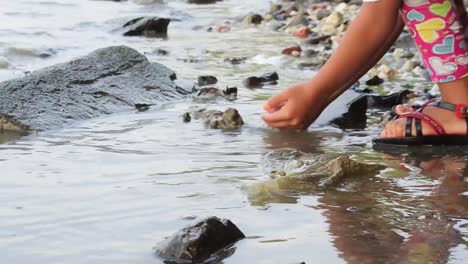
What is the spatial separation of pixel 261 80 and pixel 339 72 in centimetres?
175

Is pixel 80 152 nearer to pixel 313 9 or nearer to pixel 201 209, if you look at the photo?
pixel 201 209

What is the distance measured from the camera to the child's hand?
3.01 metres

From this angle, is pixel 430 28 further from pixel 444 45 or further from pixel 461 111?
→ pixel 461 111

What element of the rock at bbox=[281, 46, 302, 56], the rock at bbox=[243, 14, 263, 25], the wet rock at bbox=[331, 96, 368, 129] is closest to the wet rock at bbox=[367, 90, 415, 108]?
the wet rock at bbox=[331, 96, 368, 129]

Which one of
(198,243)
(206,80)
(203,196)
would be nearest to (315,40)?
(206,80)

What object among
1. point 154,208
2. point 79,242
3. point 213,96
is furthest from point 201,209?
point 213,96

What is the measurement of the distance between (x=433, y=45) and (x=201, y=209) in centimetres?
117

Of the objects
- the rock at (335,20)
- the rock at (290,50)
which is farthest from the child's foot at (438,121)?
the rock at (335,20)

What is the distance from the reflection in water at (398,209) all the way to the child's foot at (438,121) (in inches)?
7.0

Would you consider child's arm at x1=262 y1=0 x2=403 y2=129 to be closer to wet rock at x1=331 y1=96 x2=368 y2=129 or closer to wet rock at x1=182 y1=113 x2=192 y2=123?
wet rock at x1=331 y1=96 x2=368 y2=129

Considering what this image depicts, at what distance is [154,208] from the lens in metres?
2.39

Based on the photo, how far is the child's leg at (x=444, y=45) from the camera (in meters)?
3.07

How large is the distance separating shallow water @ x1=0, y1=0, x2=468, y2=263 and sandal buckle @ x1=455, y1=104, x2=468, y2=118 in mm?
125

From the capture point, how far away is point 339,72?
305 centimetres
